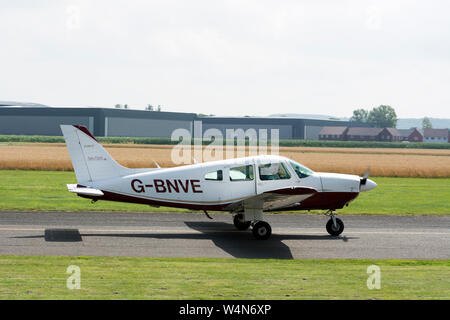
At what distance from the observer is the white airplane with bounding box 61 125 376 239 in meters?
17.8

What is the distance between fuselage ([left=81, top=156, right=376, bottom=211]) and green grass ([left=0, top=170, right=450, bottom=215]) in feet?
22.2

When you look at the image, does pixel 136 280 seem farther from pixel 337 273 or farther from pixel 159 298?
pixel 337 273

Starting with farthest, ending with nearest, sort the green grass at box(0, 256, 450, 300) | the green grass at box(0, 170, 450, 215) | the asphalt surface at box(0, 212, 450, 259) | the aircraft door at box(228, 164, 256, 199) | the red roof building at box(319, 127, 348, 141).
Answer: the red roof building at box(319, 127, 348, 141) < the green grass at box(0, 170, 450, 215) < the aircraft door at box(228, 164, 256, 199) < the asphalt surface at box(0, 212, 450, 259) < the green grass at box(0, 256, 450, 300)

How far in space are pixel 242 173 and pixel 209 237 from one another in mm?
2064

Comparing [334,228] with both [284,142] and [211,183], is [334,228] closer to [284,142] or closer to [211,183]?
[211,183]

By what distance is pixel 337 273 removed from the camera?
41.9ft

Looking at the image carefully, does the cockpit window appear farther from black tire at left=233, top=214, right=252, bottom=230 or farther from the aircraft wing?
black tire at left=233, top=214, right=252, bottom=230

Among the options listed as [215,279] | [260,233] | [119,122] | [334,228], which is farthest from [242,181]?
[119,122]

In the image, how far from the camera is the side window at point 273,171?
18.5 meters

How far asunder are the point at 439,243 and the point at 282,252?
5239 millimetres

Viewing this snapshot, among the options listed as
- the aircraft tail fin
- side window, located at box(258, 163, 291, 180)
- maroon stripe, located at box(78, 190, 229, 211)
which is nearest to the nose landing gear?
side window, located at box(258, 163, 291, 180)

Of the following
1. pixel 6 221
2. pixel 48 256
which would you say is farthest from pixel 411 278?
pixel 6 221

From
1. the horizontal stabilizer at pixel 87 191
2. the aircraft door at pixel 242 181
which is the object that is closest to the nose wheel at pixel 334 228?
the aircraft door at pixel 242 181

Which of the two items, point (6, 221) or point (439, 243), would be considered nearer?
point (439, 243)
